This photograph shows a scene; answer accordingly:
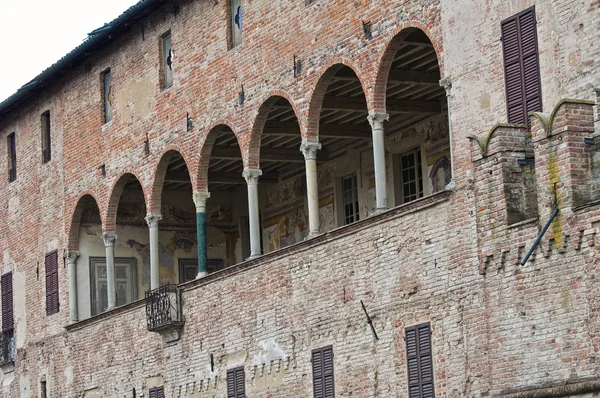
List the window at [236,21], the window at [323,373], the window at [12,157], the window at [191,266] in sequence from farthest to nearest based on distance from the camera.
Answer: the window at [12,157]
the window at [191,266]
the window at [236,21]
the window at [323,373]

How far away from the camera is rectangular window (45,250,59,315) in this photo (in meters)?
33.1

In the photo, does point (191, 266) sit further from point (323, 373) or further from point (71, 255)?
point (323, 373)

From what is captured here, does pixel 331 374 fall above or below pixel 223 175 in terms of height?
below

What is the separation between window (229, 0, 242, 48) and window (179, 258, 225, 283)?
7.01 metres

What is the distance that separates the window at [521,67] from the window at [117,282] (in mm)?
14536

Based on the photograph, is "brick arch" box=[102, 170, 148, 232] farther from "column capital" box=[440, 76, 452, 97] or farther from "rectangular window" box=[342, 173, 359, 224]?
"column capital" box=[440, 76, 452, 97]

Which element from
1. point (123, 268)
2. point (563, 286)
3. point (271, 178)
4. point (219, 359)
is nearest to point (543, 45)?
point (563, 286)

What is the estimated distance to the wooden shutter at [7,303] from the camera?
116ft

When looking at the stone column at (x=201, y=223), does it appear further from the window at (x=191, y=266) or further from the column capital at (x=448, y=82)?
the column capital at (x=448, y=82)

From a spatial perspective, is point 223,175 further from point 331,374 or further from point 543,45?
point 543,45

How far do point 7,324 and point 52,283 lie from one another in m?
2.98

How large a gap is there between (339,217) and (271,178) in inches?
118

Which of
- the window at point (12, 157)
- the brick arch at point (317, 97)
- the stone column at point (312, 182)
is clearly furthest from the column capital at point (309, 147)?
the window at point (12, 157)

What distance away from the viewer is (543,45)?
19.2 m
